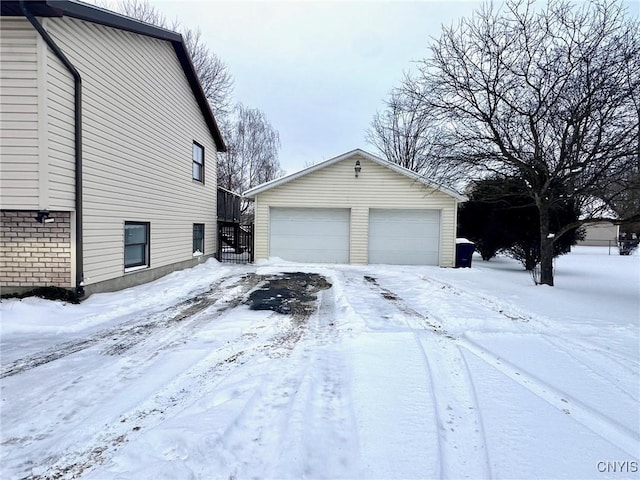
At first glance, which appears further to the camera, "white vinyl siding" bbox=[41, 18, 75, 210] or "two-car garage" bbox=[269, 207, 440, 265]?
"two-car garage" bbox=[269, 207, 440, 265]

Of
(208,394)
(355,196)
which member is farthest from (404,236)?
(208,394)

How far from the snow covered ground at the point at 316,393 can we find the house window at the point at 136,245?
243 centimetres

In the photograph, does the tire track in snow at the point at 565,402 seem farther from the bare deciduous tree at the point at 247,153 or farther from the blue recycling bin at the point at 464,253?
the bare deciduous tree at the point at 247,153

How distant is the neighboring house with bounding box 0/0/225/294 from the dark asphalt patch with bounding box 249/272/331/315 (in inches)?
126

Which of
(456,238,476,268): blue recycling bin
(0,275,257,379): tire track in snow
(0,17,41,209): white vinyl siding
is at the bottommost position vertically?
(0,275,257,379): tire track in snow

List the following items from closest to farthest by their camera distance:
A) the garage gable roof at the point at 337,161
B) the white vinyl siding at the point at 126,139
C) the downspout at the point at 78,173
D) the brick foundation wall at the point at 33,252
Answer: the brick foundation wall at the point at 33,252 → the downspout at the point at 78,173 → the white vinyl siding at the point at 126,139 → the garage gable roof at the point at 337,161

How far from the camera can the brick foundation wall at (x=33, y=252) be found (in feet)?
19.6

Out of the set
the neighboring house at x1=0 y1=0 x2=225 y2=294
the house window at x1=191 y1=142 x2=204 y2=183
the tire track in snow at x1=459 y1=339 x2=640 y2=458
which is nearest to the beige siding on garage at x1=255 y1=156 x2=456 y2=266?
the house window at x1=191 y1=142 x2=204 y2=183

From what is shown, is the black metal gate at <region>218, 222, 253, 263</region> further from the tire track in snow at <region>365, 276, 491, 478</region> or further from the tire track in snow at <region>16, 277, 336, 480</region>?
the tire track in snow at <region>365, 276, 491, 478</region>

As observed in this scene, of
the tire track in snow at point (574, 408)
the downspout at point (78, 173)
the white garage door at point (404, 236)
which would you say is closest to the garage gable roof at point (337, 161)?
the white garage door at point (404, 236)

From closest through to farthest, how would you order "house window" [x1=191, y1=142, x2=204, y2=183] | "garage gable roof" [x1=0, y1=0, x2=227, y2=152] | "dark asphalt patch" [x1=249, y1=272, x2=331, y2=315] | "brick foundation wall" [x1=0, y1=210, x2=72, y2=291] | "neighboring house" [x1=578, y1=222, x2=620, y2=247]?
1. "garage gable roof" [x1=0, y1=0, x2=227, y2=152]
2. "brick foundation wall" [x1=0, y1=210, x2=72, y2=291]
3. "dark asphalt patch" [x1=249, y1=272, x2=331, y2=315]
4. "house window" [x1=191, y1=142, x2=204, y2=183]
5. "neighboring house" [x1=578, y1=222, x2=620, y2=247]

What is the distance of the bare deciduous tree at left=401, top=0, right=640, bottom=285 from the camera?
7.38m

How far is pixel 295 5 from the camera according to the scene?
10094 millimetres

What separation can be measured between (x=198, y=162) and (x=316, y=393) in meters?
11.6
